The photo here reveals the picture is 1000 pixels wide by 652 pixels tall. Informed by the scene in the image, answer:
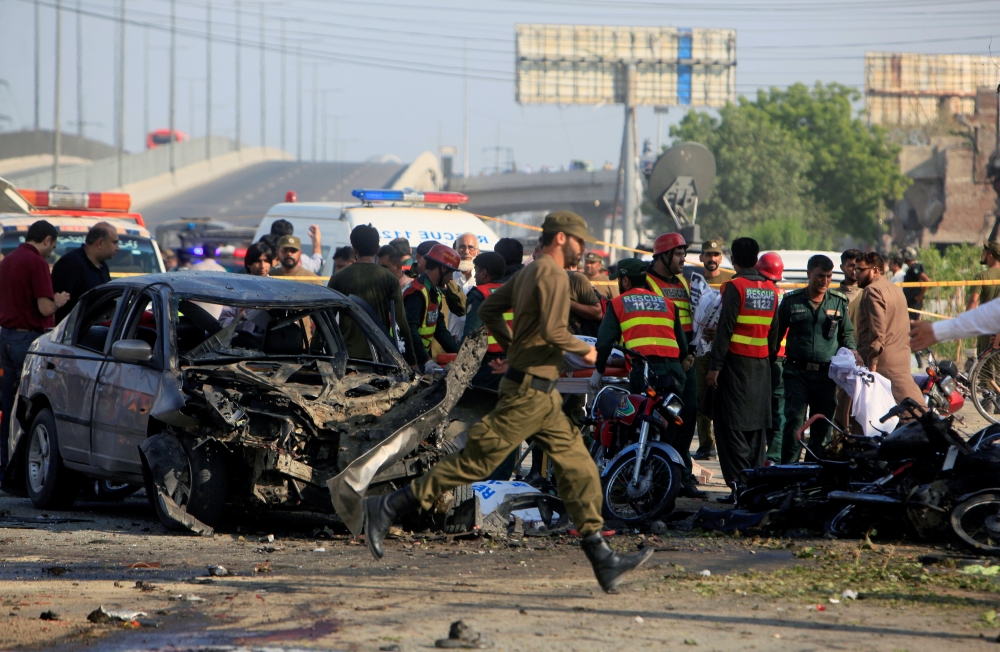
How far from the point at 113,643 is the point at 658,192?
975 centimetres

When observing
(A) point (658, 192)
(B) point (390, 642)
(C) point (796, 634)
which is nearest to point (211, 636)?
(B) point (390, 642)

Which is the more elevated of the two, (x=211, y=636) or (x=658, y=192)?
(x=658, y=192)

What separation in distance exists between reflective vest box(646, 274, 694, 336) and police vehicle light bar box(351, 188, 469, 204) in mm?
6329

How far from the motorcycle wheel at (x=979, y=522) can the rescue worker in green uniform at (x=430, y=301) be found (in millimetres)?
4310

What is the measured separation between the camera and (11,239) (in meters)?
15.6

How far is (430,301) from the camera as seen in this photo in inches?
380

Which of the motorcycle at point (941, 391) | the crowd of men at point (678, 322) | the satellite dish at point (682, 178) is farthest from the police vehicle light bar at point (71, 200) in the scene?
the motorcycle at point (941, 391)

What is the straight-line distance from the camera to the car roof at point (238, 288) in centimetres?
795

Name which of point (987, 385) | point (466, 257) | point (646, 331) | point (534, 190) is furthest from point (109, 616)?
point (534, 190)

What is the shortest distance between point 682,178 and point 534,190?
71128 mm

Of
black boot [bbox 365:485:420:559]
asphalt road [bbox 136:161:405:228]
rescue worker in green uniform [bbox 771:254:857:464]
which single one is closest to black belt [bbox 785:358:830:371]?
rescue worker in green uniform [bbox 771:254:857:464]

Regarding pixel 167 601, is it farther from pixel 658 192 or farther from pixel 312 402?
pixel 658 192

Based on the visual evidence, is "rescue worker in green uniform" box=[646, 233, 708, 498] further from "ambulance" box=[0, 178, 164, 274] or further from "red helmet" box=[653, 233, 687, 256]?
"ambulance" box=[0, 178, 164, 274]

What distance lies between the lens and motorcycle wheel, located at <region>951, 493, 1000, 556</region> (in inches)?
258
